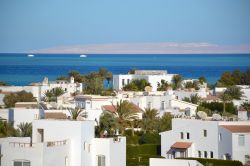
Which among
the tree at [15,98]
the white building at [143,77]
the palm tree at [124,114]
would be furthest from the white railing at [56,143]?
the white building at [143,77]

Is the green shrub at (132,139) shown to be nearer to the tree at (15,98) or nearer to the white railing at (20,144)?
the tree at (15,98)

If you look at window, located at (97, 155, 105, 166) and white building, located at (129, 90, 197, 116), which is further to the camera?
white building, located at (129, 90, 197, 116)

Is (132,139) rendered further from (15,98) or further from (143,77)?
(143,77)

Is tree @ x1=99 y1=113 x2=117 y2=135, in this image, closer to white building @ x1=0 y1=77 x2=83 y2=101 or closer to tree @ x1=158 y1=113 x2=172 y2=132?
tree @ x1=158 y1=113 x2=172 y2=132

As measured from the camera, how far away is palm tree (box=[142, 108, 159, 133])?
176 ft

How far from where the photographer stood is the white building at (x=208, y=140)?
1599 inches

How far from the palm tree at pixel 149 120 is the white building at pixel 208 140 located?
8.64 meters

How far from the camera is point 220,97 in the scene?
7062 cm

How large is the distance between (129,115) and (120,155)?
23.0 m

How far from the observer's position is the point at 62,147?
1129 inches

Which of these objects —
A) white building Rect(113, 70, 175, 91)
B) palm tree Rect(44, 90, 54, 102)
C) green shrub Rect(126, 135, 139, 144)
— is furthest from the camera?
white building Rect(113, 70, 175, 91)

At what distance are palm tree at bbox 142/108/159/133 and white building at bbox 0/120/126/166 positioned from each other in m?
21.6

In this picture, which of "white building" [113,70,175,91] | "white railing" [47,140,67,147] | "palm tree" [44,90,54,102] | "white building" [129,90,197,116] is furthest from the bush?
"white building" [113,70,175,91]

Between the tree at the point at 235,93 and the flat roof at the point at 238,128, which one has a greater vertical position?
the tree at the point at 235,93
